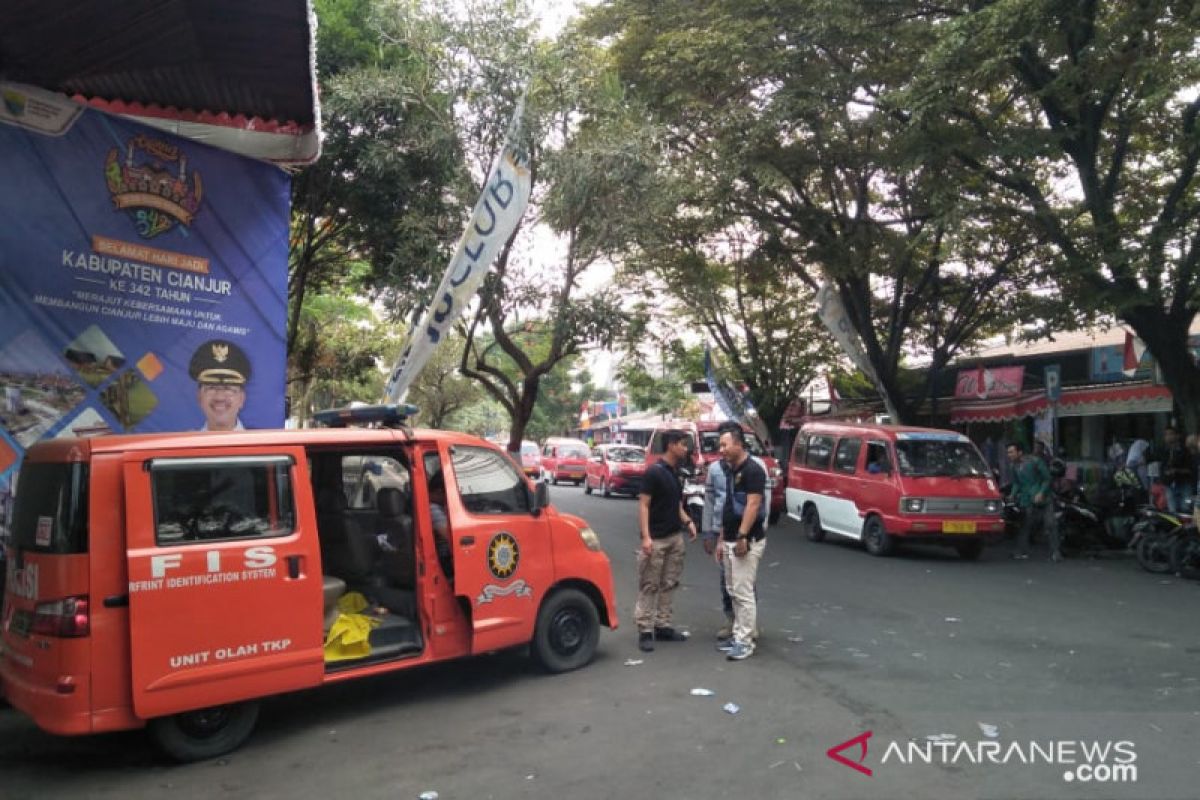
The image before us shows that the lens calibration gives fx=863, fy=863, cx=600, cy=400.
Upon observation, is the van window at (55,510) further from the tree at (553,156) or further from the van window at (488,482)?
the tree at (553,156)

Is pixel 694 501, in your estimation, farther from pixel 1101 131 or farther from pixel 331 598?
pixel 1101 131

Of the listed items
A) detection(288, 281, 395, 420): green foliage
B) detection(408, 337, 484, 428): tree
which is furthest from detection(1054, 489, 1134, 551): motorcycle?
detection(408, 337, 484, 428): tree

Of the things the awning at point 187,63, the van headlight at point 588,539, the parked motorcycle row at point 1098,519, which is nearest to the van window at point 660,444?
the parked motorcycle row at point 1098,519

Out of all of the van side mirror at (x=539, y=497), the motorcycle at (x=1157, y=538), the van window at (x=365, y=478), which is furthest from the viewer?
the motorcycle at (x=1157, y=538)

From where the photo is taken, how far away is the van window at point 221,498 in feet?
15.1

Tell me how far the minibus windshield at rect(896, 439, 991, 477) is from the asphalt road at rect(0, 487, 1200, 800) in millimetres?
4658

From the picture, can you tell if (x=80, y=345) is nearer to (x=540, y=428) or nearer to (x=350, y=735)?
(x=350, y=735)

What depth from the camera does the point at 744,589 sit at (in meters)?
6.81

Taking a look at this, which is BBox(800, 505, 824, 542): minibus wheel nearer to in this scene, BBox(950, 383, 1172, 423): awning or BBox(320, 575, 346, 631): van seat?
BBox(950, 383, 1172, 423): awning

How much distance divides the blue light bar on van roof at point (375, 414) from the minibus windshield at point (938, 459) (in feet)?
29.5

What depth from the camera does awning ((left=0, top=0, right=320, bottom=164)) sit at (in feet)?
18.4

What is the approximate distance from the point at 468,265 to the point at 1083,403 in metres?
13.7

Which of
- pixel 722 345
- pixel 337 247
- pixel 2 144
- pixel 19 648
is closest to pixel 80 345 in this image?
pixel 2 144

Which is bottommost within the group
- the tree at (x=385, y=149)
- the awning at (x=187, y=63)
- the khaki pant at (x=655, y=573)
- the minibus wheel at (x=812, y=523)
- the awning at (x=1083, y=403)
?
the minibus wheel at (x=812, y=523)
